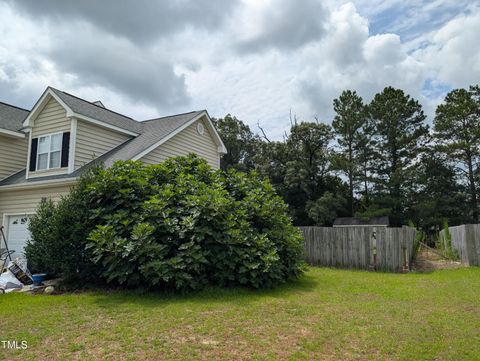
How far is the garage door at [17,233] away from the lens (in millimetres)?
12000

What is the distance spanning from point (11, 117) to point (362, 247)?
14757 mm

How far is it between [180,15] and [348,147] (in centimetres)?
2481

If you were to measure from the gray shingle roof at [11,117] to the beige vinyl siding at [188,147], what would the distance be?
5.82 metres

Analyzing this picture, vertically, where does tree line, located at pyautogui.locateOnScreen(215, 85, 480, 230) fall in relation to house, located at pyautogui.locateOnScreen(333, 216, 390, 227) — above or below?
above

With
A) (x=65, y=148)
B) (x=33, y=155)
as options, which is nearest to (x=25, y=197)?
(x=33, y=155)

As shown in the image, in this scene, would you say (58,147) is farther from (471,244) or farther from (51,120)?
(471,244)

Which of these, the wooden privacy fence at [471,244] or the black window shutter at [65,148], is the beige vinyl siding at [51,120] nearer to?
the black window shutter at [65,148]

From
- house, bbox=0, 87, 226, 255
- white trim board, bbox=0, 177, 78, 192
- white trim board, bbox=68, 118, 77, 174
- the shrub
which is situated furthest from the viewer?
house, bbox=0, 87, 226, 255

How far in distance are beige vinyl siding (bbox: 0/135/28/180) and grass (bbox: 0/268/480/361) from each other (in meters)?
7.56

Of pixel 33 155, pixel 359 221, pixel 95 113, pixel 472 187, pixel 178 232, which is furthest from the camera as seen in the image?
pixel 472 187

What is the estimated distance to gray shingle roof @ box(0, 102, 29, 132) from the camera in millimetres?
13730

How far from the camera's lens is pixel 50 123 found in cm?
1262

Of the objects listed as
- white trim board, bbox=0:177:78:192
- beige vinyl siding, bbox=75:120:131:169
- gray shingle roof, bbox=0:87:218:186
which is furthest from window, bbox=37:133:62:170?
white trim board, bbox=0:177:78:192

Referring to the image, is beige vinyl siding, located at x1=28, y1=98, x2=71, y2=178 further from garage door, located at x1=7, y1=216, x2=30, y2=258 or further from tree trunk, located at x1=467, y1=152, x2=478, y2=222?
tree trunk, located at x1=467, y1=152, x2=478, y2=222
